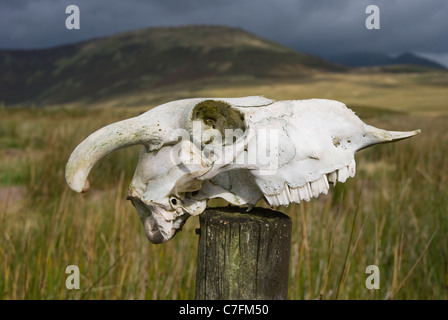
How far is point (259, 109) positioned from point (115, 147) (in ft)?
1.82

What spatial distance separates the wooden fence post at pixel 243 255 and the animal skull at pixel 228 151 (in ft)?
0.34

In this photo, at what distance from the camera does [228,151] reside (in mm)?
1662

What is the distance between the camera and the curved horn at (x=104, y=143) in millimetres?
1640

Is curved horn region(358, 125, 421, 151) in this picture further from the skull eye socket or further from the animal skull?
the skull eye socket

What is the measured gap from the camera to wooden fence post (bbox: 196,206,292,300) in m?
1.64

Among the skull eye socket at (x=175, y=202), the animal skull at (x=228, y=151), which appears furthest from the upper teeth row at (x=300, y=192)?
the skull eye socket at (x=175, y=202)

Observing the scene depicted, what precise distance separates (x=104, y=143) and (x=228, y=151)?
452 millimetres

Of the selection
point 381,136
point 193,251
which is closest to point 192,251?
point 193,251

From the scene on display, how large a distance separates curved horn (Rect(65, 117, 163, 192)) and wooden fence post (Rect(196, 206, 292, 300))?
14.3 inches

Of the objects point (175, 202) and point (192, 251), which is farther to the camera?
point (192, 251)

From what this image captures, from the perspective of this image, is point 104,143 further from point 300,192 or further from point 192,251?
point 192,251

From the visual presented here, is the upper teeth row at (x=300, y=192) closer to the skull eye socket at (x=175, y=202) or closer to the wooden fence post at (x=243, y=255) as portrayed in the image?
the wooden fence post at (x=243, y=255)
